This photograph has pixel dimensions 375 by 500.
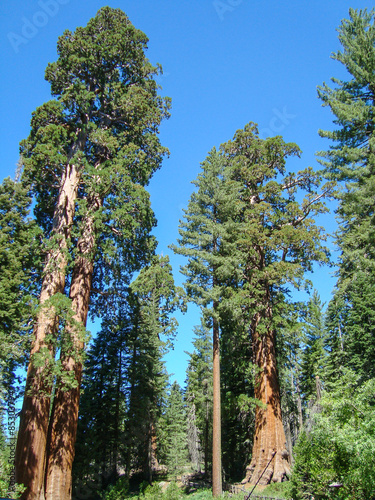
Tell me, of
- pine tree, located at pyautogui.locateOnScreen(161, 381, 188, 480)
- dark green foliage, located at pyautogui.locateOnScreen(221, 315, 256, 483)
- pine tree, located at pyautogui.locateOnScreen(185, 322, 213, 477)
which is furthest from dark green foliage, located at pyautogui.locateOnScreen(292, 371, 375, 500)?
pine tree, located at pyautogui.locateOnScreen(161, 381, 188, 480)

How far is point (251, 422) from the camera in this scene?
21016 millimetres

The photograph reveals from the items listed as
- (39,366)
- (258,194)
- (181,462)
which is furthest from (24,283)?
(181,462)

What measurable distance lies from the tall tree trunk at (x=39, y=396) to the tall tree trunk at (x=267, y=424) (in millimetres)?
9351

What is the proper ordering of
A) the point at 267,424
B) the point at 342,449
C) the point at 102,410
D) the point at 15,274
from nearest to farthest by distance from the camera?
the point at 342,449 → the point at 15,274 → the point at 267,424 → the point at 102,410

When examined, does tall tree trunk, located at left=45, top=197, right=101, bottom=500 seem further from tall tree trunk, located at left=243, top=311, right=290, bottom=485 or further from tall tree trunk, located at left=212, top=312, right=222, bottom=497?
tall tree trunk, located at left=243, top=311, right=290, bottom=485

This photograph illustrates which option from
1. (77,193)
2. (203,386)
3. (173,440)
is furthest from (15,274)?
(173,440)

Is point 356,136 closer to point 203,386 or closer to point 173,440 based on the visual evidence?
point 203,386

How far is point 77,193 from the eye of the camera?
14.5 meters

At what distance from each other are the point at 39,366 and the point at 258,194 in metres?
14.8

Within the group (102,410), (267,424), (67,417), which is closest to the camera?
(67,417)

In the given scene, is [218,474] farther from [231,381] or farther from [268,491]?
[231,381]

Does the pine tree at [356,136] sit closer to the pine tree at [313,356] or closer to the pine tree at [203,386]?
the pine tree at [203,386]

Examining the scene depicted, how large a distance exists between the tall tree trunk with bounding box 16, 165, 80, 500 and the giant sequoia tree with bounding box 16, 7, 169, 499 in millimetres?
27

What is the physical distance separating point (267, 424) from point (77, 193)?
12.9 metres
